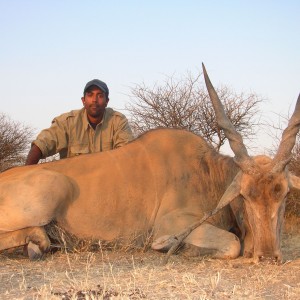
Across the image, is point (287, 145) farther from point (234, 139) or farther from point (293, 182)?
point (234, 139)

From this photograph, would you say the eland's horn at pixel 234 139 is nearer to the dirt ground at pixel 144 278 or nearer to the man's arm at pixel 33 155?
the dirt ground at pixel 144 278

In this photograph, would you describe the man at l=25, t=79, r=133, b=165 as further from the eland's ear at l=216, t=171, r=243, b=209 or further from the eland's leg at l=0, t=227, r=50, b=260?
the eland's ear at l=216, t=171, r=243, b=209

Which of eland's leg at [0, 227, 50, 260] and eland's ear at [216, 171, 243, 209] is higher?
eland's ear at [216, 171, 243, 209]

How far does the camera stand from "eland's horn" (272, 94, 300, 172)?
366 cm

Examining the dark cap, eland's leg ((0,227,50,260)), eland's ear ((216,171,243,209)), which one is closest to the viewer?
eland's ear ((216,171,243,209))

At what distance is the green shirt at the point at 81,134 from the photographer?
559cm

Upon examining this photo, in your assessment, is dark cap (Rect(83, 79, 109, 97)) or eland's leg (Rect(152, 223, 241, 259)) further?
dark cap (Rect(83, 79, 109, 97))

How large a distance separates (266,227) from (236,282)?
59 cm

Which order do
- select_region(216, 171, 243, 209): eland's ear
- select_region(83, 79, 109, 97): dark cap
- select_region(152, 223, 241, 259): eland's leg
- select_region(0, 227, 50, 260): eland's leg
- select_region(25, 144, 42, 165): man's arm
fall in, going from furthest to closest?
select_region(83, 79, 109, 97): dark cap → select_region(25, 144, 42, 165): man's arm → select_region(0, 227, 50, 260): eland's leg → select_region(152, 223, 241, 259): eland's leg → select_region(216, 171, 243, 209): eland's ear

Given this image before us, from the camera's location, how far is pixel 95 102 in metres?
5.66

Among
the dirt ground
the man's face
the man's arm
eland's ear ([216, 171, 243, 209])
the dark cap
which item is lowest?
the dirt ground

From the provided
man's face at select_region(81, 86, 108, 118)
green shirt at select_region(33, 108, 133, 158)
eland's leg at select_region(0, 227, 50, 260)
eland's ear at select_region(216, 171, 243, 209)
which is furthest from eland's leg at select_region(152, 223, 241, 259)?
man's face at select_region(81, 86, 108, 118)

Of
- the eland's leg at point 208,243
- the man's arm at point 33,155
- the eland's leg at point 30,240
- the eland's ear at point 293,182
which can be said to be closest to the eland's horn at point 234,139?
the eland's ear at point 293,182

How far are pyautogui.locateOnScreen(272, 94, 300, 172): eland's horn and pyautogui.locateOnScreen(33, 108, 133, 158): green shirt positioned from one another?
6.77 feet
